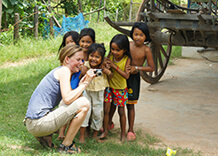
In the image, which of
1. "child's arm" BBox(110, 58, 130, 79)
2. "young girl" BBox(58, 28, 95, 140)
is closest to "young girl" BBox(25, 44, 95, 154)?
"young girl" BBox(58, 28, 95, 140)

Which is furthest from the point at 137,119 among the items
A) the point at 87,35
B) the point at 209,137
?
the point at 87,35

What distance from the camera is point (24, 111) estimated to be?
4676 mm

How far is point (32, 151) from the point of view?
318 centimetres

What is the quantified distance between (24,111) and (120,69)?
1.87 meters

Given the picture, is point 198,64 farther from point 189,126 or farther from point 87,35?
point 87,35

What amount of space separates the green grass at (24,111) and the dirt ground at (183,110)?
11.6 inches

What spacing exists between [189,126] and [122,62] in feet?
5.00

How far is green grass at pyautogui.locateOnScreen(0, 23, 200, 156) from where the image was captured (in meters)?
3.34

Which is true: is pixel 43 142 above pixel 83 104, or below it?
below

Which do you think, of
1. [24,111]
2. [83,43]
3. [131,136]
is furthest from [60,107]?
[24,111]

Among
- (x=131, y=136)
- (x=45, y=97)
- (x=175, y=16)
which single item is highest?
(x=175, y=16)

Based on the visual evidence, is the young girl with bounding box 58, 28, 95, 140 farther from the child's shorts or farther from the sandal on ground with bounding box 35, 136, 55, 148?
the child's shorts

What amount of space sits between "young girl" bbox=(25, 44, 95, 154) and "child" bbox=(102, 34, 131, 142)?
514 millimetres

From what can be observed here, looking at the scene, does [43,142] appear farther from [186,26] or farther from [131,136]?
[186,26]
